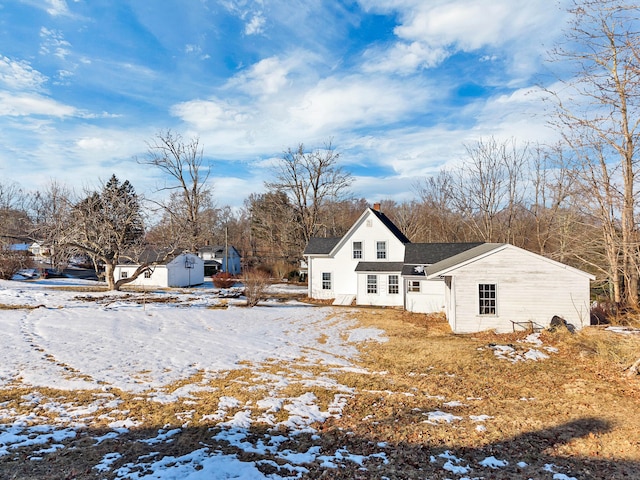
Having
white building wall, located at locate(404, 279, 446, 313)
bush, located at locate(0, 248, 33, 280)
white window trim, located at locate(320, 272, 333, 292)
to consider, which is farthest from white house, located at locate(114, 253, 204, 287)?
white building wall, located at locate(404, 279, 446, 313)

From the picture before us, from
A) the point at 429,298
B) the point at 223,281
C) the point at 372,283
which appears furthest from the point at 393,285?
the point at 223,281

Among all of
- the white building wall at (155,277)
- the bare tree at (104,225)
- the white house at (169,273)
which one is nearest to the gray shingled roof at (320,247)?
the bare tree at (104,225)

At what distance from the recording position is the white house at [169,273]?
37.4 m

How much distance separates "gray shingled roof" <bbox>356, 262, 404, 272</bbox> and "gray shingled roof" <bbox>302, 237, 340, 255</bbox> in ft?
10.9

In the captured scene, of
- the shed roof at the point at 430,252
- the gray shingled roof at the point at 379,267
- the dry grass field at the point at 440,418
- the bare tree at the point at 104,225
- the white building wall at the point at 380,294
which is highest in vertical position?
the bare tree at the point at 104,225

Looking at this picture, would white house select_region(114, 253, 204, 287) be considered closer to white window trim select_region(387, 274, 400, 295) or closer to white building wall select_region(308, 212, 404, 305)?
white building wall select_region(308, 212, 404, 305)

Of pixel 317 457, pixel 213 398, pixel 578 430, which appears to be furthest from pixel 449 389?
pixel 213 398

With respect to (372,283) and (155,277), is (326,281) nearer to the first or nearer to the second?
(372,283)

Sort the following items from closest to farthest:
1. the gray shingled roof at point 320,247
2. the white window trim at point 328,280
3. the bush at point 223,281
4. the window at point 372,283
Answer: the window at point 372,283, the white window trim at point 328,280, the gray shingled roof at point 320,247, the bush at point 223,281

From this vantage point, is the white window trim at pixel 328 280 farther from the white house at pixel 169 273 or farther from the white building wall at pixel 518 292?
the white house at pixel 169 273

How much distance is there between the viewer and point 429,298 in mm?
22125

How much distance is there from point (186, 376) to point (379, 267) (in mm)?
17904

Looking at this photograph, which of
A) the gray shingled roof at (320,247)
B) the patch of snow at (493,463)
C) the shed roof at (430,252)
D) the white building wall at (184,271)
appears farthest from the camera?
the white building wall at (184,271)

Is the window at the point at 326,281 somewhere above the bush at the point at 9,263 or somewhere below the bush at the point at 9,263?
below
